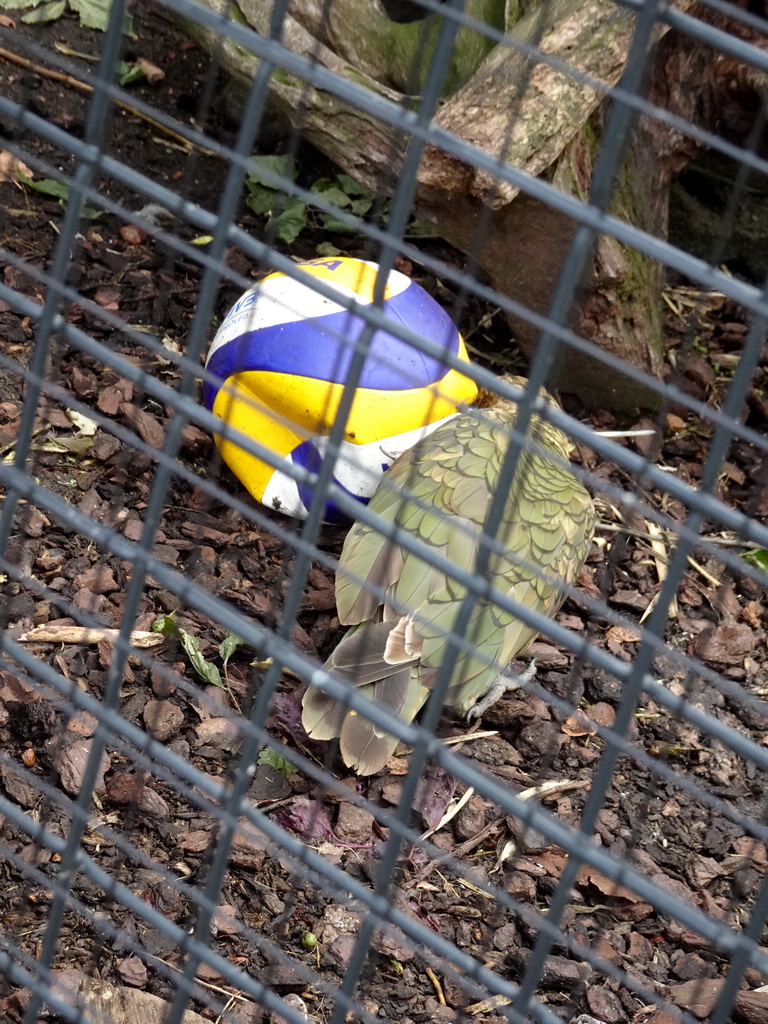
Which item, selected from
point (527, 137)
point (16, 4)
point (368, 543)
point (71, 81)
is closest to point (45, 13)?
point (16, 4)

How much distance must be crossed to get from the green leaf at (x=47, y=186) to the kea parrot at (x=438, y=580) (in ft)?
4.70

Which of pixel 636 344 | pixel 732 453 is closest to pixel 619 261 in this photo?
pixel 636 344

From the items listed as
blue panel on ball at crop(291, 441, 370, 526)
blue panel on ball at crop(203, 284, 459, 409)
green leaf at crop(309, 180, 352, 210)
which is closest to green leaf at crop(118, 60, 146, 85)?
green leaf at crop(309, 180, 352, 210)

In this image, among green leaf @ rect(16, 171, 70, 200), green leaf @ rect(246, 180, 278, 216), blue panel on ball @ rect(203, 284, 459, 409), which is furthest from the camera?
green leaf @ rect(246, 180, 278, 216)

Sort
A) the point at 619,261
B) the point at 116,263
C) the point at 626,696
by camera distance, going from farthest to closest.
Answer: the point at 116,263 < the point at 619,261 < the point at 626,696

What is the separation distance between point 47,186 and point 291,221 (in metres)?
0.70

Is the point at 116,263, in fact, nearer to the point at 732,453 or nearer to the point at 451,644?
the point at 732,453

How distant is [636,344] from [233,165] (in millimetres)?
2357

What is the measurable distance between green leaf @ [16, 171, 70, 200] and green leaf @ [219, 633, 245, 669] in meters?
1.55

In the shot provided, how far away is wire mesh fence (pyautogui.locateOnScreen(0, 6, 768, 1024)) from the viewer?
1.02m

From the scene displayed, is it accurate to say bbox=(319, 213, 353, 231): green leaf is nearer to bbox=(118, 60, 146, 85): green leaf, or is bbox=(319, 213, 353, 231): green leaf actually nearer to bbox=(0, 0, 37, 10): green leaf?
bbox=(118, 60, 146, 85): green leaf

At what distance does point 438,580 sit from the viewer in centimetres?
221

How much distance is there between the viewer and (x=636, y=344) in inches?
124

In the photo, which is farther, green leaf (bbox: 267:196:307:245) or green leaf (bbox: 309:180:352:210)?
green leaf (bbox: 309:180:352:210)
